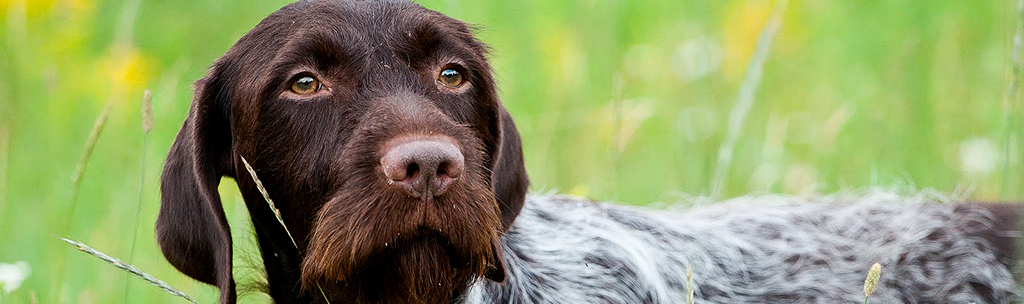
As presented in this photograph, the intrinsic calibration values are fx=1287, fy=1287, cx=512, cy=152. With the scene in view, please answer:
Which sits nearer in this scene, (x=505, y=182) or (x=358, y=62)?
(x=358, y=62)

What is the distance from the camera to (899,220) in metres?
5.35

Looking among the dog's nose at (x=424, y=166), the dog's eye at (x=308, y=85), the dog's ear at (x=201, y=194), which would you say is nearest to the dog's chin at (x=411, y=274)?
the dog's nose at (x=424, y=166)

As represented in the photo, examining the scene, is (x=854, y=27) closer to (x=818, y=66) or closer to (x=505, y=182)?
(x=818, y=66)

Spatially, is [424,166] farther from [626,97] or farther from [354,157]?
[626,97]

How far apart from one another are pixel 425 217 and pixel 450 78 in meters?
0.68

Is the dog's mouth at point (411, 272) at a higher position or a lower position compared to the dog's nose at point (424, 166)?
lower

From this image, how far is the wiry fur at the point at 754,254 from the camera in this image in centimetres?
465

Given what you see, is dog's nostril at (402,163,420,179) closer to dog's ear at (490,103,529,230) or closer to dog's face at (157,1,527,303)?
dog's face at (157,1,527,303)

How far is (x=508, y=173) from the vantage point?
4.27 meters

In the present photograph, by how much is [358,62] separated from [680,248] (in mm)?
1757

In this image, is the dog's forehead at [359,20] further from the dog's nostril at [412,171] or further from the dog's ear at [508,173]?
the dog's nostril at [412,171]

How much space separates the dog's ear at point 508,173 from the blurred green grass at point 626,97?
7.40ft

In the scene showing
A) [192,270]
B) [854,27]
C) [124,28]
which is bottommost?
[192,270]

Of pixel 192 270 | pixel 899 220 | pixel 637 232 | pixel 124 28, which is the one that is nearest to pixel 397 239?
pixel 192 270
